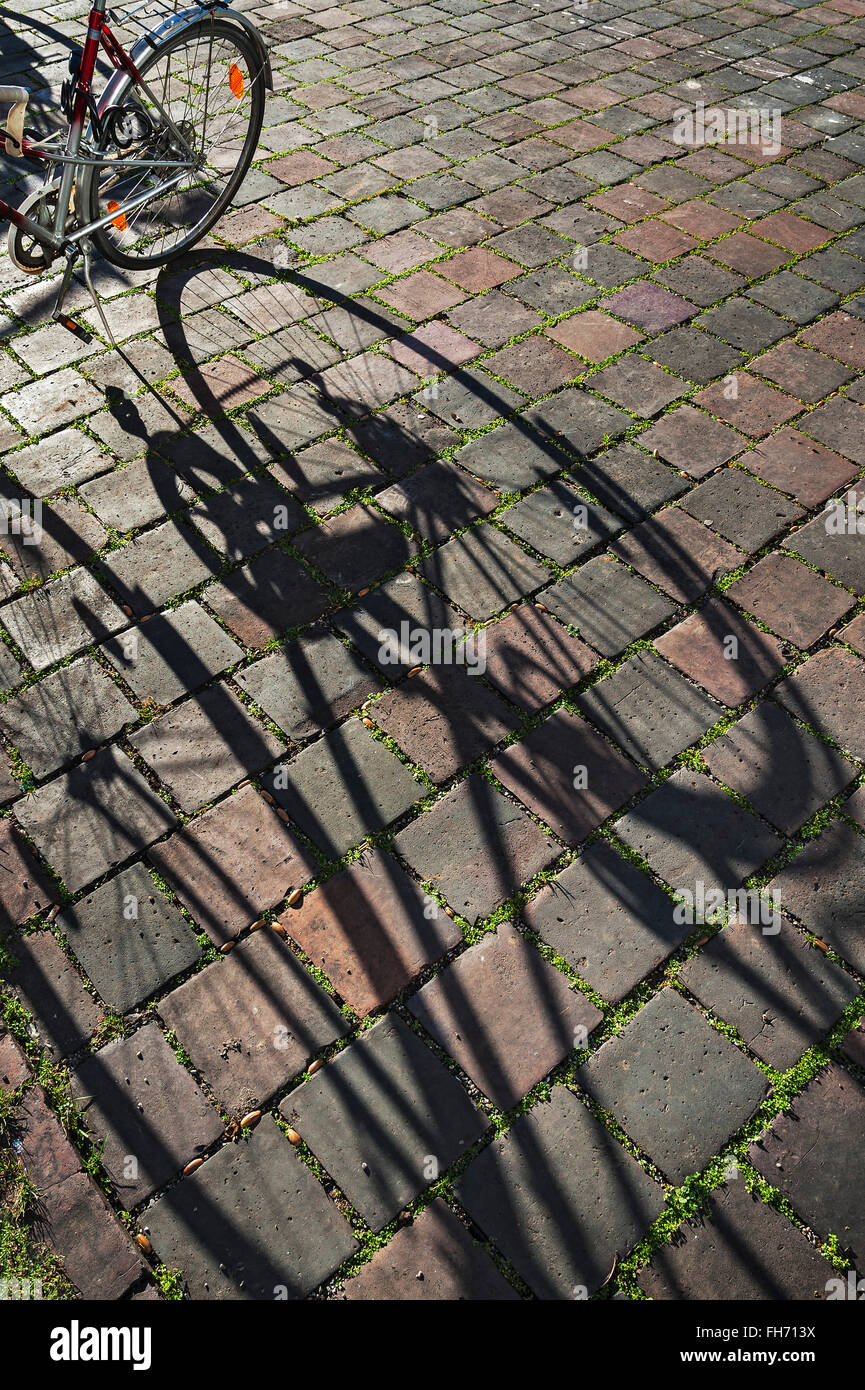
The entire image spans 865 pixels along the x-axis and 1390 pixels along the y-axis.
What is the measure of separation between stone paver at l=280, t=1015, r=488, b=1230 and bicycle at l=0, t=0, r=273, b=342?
3.30 meters

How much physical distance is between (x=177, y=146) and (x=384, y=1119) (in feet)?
15.2

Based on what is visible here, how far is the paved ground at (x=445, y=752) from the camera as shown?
2.35 m

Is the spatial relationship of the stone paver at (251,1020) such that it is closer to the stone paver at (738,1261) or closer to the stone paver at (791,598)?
the stone paver at (738,1261)

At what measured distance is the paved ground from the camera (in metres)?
2.35

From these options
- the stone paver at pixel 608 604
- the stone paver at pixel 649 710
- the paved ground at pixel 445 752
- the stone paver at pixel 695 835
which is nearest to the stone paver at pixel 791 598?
the paved ground at pixel 445 752

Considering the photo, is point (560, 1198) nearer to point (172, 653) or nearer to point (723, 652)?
point (723, 652)

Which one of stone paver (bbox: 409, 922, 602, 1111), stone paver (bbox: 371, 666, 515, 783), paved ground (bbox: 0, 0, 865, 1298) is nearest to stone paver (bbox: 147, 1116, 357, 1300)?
paved ground (bbox: 0, 0, 865, 1298)

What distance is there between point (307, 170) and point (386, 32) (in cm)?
238

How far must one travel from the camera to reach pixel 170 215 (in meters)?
5.25

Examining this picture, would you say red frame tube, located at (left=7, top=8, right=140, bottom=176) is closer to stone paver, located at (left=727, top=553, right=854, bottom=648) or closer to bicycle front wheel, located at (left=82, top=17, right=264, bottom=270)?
bicycle front wheel, located at (left=82, top=17, right=264, bottom=270)

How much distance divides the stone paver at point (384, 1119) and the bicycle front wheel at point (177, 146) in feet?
12.3

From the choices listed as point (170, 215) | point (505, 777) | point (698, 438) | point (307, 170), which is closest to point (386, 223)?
point (307, 170)

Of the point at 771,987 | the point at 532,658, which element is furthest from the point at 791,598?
the point at 771,987

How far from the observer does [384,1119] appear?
95.5 inches
